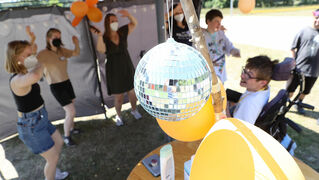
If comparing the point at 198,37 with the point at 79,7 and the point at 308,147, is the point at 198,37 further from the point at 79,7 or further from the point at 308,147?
the point at 308,147

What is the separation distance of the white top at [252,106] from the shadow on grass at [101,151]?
1678 mm

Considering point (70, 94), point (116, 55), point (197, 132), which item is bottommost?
point (70, 94)

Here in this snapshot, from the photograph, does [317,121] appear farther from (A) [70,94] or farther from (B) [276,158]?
(A) [70,94]

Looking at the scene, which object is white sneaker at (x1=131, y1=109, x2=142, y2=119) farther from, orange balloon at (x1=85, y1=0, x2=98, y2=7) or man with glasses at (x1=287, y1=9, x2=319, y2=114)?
man with glasses at (x1=287, y1=9, x2=319, y2=114)

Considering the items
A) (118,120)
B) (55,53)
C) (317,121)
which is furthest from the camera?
(118,120)

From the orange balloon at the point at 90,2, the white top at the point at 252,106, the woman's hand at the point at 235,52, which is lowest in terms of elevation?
the white top at the point at 252,106

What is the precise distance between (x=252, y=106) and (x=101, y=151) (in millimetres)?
2306

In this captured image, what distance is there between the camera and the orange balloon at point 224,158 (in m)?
0.84

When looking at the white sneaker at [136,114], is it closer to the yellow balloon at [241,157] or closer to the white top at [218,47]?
the white top at [218,47]

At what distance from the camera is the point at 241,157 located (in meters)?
0.86

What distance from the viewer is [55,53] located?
111 inches

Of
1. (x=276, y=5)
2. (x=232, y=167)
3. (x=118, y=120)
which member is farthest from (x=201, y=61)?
(x=276, y=5)

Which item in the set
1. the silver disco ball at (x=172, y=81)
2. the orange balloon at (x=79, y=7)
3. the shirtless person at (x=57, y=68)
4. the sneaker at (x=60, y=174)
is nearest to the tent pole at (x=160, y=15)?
the silver disco ball at (x=172, y=81)

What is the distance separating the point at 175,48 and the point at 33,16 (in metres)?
3.10
